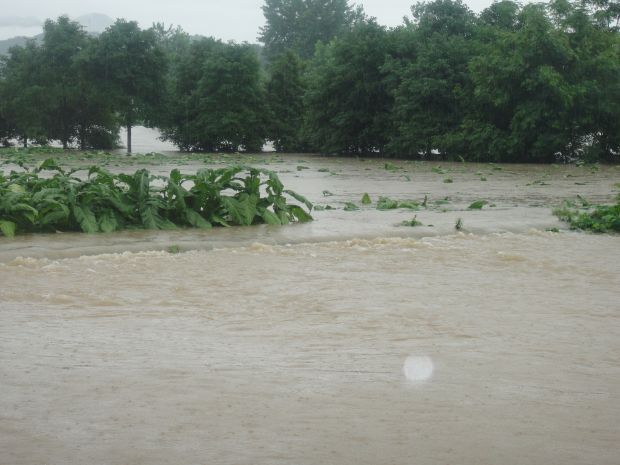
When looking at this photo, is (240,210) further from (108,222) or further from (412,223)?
(412,223)

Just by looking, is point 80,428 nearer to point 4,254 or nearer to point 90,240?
point 4,254

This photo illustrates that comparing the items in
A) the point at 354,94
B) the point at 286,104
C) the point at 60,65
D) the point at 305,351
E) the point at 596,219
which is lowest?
the point at 305,351

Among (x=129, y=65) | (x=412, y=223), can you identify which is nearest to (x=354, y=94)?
(x=129, y=65)

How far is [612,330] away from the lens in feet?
16.5

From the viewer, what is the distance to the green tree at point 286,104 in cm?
4597

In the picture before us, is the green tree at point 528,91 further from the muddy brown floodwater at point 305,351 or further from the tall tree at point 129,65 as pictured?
the muddy brown floodwater at point 305,351

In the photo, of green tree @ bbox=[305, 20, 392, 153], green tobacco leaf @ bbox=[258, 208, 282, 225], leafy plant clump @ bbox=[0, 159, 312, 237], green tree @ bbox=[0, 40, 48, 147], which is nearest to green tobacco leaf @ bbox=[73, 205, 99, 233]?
leafy plant clump @ bbox=[0, 159, 312, 237]

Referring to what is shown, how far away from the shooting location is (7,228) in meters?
8.01

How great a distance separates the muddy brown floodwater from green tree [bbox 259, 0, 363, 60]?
3433 inches

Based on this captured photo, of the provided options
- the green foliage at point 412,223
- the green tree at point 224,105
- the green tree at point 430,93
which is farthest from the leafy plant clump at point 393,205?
the green tree at point 224,105

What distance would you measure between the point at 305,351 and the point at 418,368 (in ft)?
2.06

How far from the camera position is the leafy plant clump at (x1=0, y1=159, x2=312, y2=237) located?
837cm

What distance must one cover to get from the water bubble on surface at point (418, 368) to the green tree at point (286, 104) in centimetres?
4189

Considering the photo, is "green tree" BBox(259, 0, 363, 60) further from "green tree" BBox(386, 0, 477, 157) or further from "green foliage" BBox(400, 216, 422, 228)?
"green foliage" BBox(400, 216, 422, 228)
